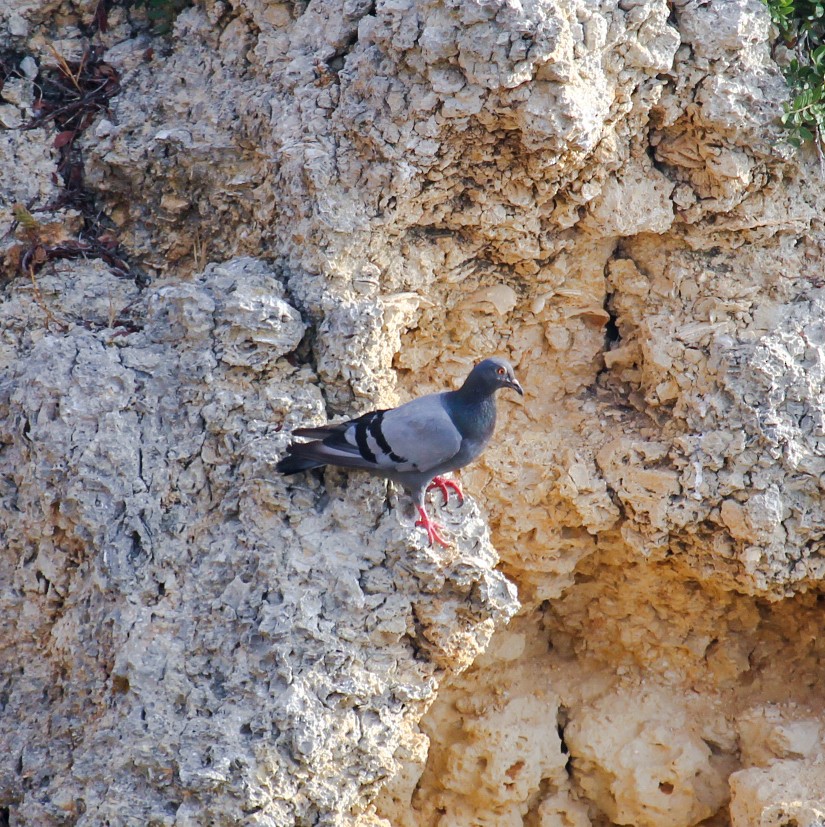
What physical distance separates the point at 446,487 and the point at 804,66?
2659 mm

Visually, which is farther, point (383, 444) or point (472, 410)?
point (472, 410)

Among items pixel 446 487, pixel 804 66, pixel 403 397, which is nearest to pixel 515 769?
pixel 446 487

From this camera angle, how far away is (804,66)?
15.2 feet

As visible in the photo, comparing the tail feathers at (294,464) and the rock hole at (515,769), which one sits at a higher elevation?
the tail feathers at (294,464)

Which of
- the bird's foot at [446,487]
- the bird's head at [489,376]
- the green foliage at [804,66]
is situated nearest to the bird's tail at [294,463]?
the bird's foot at [446,487]

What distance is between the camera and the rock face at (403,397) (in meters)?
3.96

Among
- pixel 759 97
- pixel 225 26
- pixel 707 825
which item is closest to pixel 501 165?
pixel 759 97

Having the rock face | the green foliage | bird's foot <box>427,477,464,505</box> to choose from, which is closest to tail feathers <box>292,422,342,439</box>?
the rock face

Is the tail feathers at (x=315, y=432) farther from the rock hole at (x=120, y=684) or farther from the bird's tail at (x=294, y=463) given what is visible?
the rock hole at (x=120, y=684)

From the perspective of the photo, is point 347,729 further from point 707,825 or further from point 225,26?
point 225,26

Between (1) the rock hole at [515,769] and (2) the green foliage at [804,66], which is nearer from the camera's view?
(2) the green foliage at [804,66]

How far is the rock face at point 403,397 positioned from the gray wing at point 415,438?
11.4 inches

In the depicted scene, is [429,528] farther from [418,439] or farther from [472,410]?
[472,410]

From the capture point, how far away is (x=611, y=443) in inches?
197
